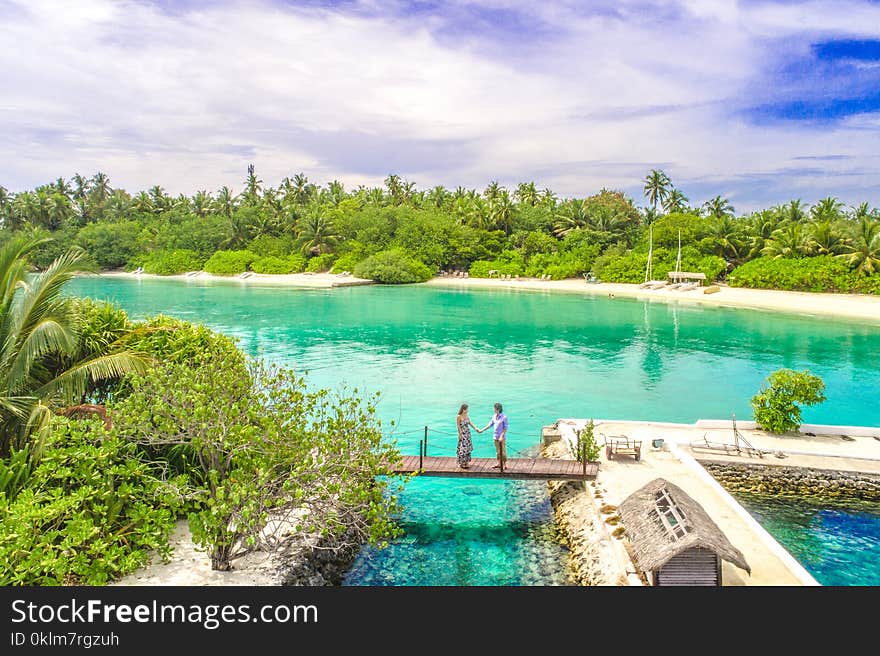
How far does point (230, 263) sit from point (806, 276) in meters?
68.8

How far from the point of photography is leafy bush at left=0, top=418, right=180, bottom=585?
22.3 feet

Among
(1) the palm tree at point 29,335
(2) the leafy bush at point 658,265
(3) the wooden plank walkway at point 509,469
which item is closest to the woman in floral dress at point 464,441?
(3) the wooden plank walkway at point 509,469

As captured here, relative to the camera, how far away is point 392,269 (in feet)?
233

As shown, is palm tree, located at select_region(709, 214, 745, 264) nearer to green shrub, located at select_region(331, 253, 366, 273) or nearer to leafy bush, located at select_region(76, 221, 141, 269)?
green shrub, located at select_region(331, 253, 366, 273)

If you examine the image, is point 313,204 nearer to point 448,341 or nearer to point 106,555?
point 448,341

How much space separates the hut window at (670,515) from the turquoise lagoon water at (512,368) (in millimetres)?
2025

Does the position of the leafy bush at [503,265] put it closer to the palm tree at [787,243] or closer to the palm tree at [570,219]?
the palm tree at [570,219]

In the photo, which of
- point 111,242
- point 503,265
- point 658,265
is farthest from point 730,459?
point 111,242

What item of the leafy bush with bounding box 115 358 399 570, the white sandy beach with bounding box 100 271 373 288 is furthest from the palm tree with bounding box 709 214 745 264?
the leafy bush with bounding box 115 358 399 570

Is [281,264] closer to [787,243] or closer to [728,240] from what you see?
[728,240]

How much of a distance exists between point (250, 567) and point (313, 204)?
8379 centimetres

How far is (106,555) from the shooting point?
756 centimetres

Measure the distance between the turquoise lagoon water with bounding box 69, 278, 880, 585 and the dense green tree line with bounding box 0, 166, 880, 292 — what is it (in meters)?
12.3

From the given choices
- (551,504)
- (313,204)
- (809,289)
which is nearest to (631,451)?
(551,504)
